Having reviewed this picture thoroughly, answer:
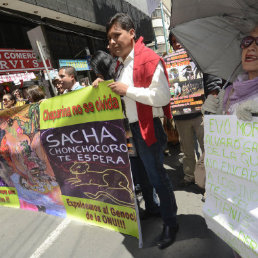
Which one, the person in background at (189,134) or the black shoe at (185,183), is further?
the black shoe at (185,183)

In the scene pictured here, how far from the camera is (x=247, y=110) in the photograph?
1.14 metres

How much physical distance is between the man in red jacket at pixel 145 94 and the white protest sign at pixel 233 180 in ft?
1.69

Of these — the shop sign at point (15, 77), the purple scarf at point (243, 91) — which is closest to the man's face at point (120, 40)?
the purple scarf at point (243, 91)

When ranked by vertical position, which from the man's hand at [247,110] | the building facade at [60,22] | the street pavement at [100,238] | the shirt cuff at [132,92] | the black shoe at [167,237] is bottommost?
the street pavement at [100,238]

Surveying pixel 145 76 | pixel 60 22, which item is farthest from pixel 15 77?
pixel 145 76

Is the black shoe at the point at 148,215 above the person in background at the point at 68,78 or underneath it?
underneath

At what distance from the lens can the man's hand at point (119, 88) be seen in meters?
1.78

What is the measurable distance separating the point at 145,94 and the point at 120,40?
1.75ft

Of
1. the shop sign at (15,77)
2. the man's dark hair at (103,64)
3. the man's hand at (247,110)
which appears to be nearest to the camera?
the man's hand at (247,110)

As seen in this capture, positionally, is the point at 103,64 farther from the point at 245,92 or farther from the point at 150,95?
the point at 245,92

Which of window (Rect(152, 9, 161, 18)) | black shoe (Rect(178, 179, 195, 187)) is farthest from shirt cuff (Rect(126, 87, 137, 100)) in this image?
window (Rect(152, 9, 161, 18))

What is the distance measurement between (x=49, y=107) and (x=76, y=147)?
1.81ft

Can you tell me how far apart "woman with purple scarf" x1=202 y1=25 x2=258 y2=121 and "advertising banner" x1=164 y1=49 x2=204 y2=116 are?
4.42ft

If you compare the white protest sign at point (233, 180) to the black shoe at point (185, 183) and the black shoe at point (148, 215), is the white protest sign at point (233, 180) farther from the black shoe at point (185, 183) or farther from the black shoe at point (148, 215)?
the black shoe at point (185, 183)
